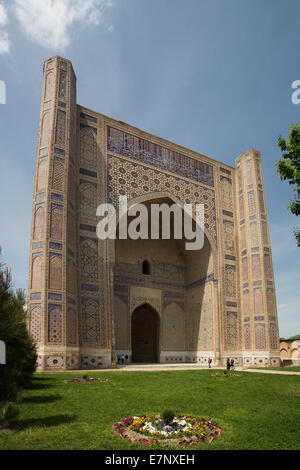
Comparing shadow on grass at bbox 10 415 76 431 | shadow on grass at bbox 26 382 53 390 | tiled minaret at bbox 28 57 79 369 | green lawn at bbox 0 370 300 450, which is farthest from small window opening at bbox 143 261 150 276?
shadow on grass at bbox 10 415 76 431

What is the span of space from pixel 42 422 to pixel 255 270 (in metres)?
15.1

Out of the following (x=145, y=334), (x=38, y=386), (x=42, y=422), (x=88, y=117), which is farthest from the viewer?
(x=145, y=334)

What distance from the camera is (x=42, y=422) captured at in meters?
4.74

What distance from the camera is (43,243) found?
502 inches

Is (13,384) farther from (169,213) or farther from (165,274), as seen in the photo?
(165,274)

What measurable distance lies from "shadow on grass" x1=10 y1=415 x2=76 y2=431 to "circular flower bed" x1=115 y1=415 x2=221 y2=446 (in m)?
0.77

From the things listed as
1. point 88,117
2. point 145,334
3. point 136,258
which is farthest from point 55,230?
point 145,334

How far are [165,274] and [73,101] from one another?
10174 mm

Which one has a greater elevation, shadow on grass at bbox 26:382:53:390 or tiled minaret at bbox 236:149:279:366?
tiled minaret at bbox 236:149:279:366

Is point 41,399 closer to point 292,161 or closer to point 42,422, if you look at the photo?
point 42,422

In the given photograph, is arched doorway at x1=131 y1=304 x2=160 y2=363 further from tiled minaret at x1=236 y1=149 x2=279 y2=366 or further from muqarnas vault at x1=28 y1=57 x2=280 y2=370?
tiled minaret at x1=236 y1=149 x2=279 y2=366

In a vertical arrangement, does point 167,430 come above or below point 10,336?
below

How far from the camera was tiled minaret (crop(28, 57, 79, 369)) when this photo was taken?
1209 centimetres

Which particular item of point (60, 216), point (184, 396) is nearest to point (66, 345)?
point (60, 216)
